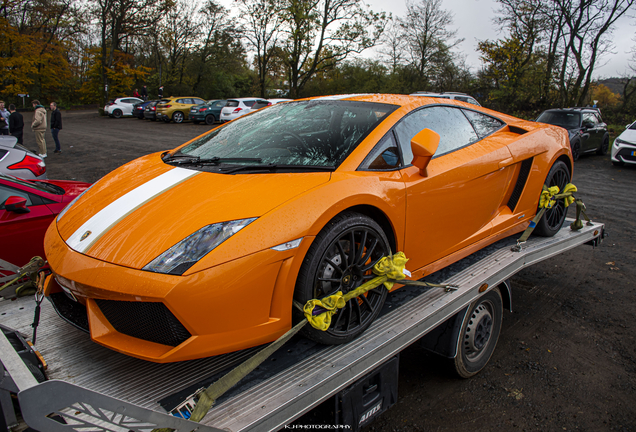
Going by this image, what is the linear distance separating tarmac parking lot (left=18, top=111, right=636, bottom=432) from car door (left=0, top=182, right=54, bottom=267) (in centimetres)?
294

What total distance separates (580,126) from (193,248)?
13.5m

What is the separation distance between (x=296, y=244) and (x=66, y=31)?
43704 mm

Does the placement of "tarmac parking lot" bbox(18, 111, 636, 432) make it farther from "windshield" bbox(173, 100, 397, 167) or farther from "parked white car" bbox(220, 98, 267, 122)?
"parked white car" bbox(220, 98, 267, 122)

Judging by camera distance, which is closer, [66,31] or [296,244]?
[296,244]

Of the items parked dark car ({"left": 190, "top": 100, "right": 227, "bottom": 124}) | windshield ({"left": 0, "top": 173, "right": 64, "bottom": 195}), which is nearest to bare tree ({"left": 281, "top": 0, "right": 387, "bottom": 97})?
parked dark car ({"left": 190, "top": 100, "right": 227, "bottom": 124})

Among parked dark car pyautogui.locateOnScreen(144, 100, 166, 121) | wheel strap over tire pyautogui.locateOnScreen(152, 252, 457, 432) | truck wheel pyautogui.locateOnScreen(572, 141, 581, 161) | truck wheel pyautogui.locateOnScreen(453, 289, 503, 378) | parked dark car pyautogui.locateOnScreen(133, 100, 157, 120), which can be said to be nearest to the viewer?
wheel strap over tire pyautogui.locateOnScreen(152, 252, 457, 432)

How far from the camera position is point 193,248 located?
1673 mm

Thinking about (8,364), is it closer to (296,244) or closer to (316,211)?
(296,244)

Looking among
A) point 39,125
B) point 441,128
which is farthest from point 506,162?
point 39,125

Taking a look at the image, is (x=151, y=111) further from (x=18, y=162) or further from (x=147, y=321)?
(x=147, y=321)

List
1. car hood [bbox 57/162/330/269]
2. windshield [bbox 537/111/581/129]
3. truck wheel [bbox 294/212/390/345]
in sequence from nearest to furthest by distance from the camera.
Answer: car hood [bbox 57/162/330/269]
truck wheel [bbox 294/212/390/345]
windshield [bbox 537/111/581/129]

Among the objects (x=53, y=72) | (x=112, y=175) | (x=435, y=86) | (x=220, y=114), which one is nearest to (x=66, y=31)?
(x=53, y=72)

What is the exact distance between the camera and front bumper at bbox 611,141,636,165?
36.1 ft

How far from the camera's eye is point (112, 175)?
8.59ft
